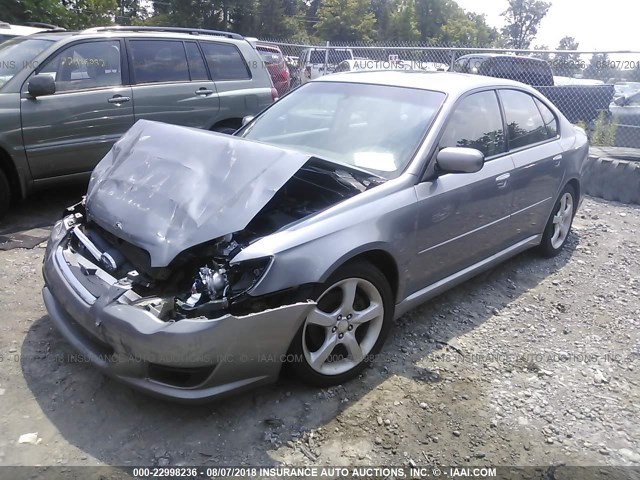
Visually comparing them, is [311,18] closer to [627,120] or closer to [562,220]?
[627,120]

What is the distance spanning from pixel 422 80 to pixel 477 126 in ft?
1.71

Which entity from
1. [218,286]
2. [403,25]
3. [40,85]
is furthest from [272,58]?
[403,25]

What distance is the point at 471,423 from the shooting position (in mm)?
2805

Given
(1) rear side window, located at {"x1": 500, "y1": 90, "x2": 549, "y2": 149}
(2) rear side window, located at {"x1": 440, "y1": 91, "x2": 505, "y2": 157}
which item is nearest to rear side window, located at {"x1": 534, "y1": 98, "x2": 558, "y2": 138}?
(1) rear side window, located at {"x1": 500, "y1": 90, "x2": 549, "y2": 149}

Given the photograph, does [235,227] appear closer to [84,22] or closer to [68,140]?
[68,140]

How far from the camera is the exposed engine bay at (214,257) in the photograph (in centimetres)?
247

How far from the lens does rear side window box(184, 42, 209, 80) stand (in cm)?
628

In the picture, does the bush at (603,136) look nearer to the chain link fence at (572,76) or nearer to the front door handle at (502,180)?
the chain link fence at (572,76)

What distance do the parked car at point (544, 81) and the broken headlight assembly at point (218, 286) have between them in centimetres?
1054

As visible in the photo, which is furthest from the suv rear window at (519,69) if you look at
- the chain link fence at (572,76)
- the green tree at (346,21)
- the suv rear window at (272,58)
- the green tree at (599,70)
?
the green tree at (346,21)

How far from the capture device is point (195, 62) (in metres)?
6.32

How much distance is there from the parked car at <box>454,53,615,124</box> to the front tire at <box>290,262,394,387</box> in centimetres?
994

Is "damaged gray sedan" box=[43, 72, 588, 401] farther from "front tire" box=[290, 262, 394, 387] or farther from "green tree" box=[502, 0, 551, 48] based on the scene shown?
"green tree" box=[502, 0, 551, 48]

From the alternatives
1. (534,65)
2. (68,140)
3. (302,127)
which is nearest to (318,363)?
(302,127)
